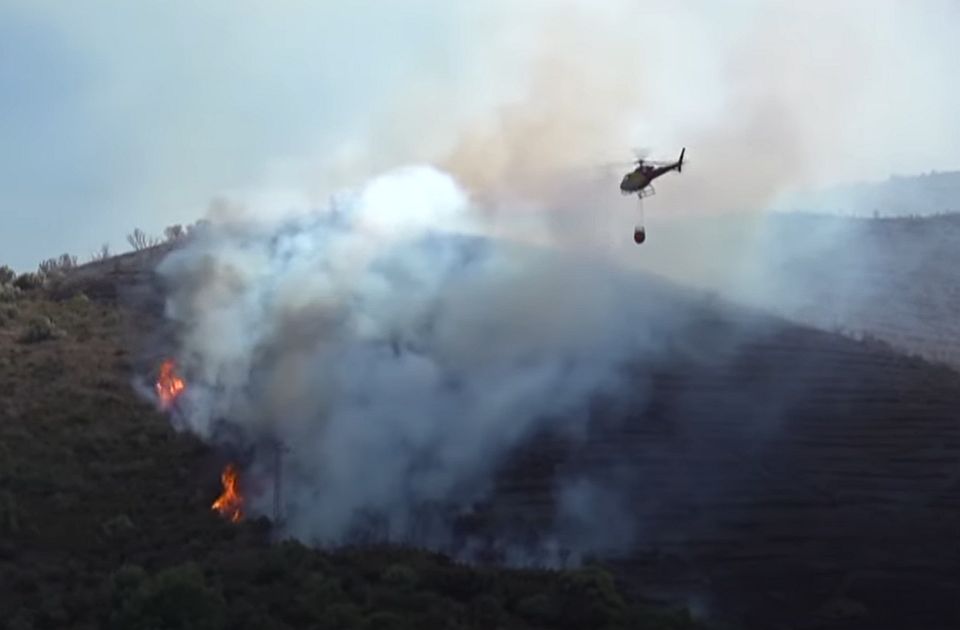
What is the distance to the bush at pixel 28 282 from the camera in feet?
335

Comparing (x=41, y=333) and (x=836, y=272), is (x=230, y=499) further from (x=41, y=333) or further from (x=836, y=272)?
(x=836, y=272)

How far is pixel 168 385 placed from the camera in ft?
251

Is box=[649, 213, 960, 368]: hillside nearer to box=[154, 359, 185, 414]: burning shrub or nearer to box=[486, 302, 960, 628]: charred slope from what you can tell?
box=[486, 302, 960, 628]: charred slope

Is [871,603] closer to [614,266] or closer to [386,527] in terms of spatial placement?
[386,527]

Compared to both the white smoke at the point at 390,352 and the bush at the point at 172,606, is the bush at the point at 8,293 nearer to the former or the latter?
the white smoke at the point at 390,352

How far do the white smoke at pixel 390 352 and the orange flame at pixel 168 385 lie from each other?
2.50 ft

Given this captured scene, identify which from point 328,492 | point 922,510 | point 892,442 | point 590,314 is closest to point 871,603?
point 922,510

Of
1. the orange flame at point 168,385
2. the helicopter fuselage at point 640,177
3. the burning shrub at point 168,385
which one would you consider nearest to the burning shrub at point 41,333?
the burning shrub at point 168,385

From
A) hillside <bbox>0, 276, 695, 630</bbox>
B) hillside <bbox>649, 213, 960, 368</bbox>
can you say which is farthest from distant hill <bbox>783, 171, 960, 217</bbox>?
hillside <bbox>0, 276, 695, 630</bbox>

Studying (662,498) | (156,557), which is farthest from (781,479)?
(156,557)

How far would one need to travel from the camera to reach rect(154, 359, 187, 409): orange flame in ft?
246

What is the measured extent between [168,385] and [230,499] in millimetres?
15074

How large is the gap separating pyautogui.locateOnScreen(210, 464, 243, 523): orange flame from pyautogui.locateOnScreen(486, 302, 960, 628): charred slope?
402 inches

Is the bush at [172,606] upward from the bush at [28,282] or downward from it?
downward
